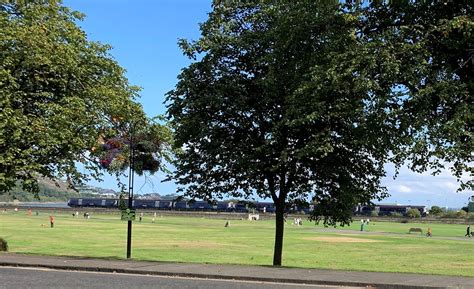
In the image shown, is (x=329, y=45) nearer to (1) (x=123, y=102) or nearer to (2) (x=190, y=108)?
(2) (x=190, y=108)

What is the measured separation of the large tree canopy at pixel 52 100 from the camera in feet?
63.8

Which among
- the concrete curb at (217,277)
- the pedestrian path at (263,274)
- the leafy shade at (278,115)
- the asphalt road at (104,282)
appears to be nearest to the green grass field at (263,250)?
the leafy shade at (278,115)

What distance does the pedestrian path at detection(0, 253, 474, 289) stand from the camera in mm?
13312

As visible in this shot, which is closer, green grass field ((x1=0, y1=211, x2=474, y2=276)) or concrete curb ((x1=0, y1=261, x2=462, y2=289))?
concrete curb ((x1=0, y1=261, x2=462, y2=289))

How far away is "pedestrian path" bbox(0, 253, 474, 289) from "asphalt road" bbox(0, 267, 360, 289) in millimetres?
511

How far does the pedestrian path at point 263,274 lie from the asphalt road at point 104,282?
51cm

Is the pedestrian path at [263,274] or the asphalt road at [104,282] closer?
the asphalt road at [104,282]

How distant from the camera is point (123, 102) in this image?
23188 millimetres

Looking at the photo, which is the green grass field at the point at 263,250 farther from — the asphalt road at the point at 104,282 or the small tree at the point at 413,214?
the small tree at the point at 413,214

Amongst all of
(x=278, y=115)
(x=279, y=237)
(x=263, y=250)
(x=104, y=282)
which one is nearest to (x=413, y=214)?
(x=263, y=250)

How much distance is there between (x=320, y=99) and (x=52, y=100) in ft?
35.9

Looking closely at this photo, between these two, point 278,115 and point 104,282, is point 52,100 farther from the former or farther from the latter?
point 104,282

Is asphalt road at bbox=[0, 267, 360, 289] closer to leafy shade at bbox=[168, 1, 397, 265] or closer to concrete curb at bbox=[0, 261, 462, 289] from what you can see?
concrete curb at bbox=[0, 261, 462, 289]

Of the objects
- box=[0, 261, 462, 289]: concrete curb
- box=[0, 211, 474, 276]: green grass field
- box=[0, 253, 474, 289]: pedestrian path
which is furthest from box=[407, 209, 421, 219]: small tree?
box=[0, 261, 462, 289]: concrete curb
